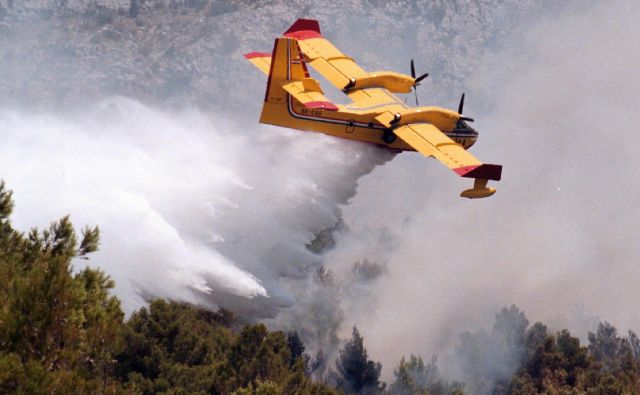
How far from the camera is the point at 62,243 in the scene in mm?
22703

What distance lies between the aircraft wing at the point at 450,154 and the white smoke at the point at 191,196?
1703mm

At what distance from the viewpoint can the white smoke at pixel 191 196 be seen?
33344 millimetres

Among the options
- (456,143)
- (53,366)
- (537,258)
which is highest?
(537,258)

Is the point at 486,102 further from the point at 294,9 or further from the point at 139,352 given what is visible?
the point at 139,352

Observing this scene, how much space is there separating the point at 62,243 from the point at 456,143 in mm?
15857

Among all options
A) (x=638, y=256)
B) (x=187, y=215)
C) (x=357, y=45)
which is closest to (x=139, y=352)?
(x=187, y=215)

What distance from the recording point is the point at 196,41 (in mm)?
127000

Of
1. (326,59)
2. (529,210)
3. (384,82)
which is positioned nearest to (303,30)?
(326,59)

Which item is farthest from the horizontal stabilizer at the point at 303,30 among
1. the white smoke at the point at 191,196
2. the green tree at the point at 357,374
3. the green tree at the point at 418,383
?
the green tree at the point at 357,374

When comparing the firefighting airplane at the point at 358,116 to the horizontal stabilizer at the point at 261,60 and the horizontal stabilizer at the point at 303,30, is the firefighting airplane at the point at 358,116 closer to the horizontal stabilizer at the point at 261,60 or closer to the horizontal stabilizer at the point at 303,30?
the horizontal stabilizer at the point at 261,60

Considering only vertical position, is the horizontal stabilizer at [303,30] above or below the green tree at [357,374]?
above

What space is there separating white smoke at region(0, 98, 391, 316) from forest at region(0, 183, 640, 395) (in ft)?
5.42

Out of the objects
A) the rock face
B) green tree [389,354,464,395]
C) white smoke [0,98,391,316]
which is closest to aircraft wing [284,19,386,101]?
white smoke [0,98,391,316]

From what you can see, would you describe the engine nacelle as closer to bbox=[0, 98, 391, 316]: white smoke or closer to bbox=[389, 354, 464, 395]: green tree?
bbox=[0, 98, 391, 316]: white smoke
